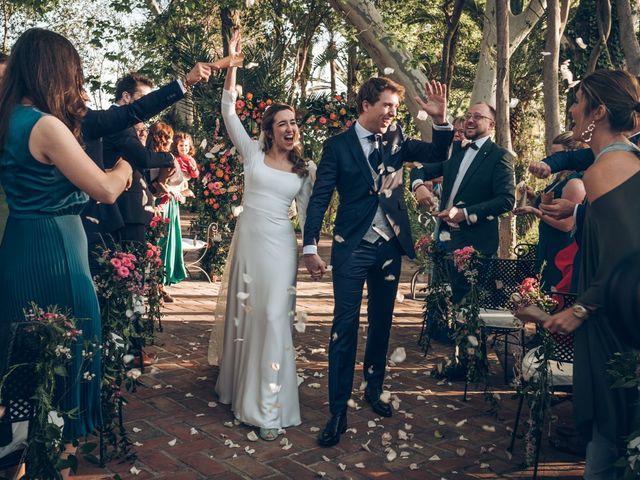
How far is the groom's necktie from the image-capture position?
17.0 ft

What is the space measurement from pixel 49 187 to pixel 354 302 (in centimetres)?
237

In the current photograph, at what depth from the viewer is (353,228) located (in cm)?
511

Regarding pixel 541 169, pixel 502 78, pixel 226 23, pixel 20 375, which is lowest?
pixel 20 375

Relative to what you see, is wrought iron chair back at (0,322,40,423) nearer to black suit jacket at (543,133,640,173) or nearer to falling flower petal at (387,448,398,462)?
falling flower petal at (387,448,398,462)

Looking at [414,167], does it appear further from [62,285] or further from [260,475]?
[62,285]

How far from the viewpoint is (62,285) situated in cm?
342

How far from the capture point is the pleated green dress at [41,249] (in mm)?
3348

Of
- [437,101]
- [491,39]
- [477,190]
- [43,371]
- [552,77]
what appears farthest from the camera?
[491,39]

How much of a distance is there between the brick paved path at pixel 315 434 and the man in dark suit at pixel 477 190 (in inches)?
41.2

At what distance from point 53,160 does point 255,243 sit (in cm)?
226

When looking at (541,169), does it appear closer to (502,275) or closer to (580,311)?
(502,275)

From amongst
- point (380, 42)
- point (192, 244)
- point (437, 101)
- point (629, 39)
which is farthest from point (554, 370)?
point (380, 42)

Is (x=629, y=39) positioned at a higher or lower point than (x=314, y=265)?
higher

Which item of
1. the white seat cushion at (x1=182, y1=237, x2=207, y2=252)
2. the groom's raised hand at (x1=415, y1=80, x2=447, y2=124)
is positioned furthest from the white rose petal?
the white seat cushion at (x1=182, y1=237, x2=207, y2=252)
